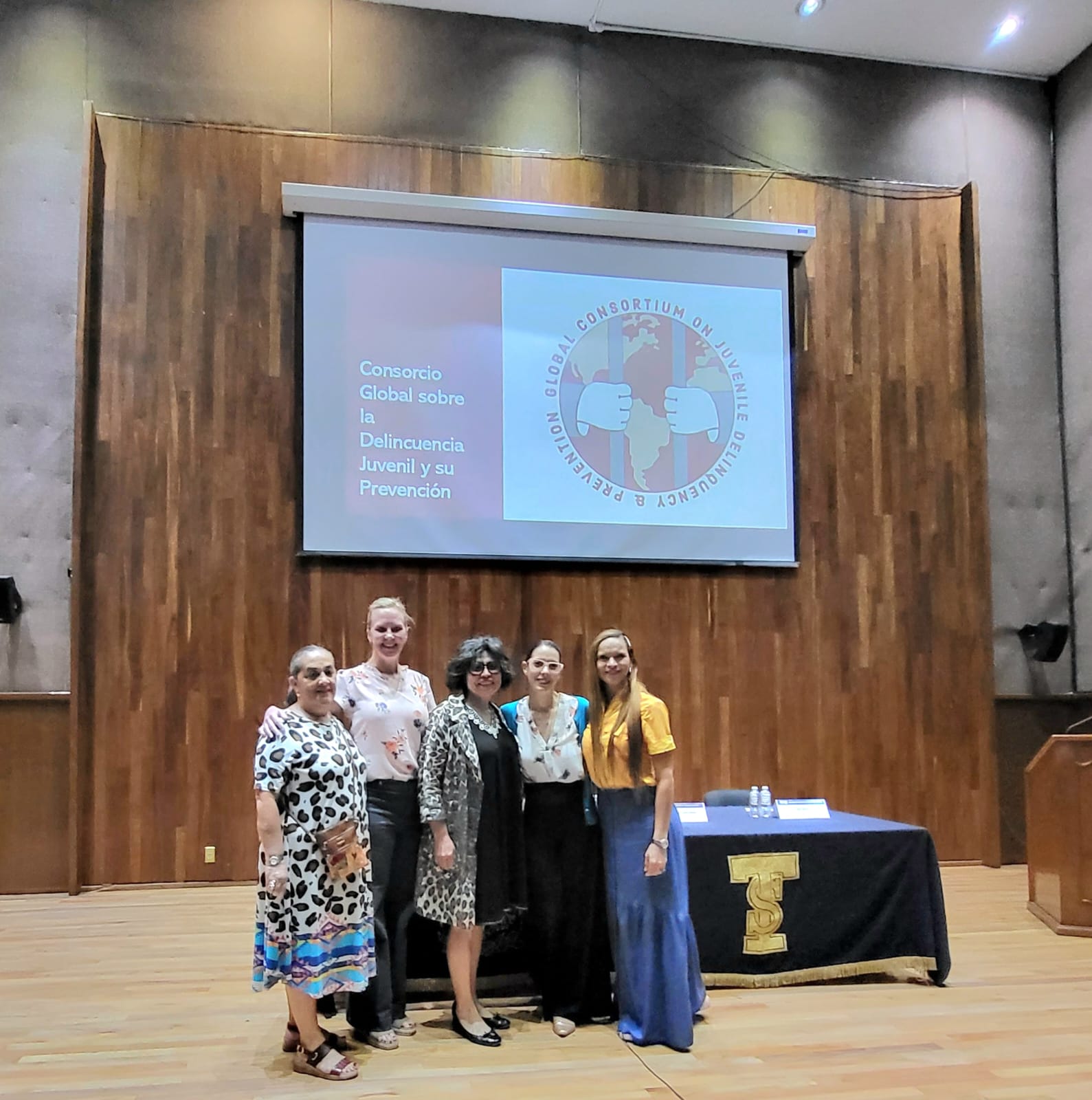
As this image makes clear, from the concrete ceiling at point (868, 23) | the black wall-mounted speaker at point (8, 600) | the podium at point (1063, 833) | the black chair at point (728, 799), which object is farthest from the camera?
the concrete ceiling at point (868, 23)

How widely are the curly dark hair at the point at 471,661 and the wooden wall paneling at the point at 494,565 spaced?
220 cm

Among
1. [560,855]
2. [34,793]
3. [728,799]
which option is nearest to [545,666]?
[560,855]

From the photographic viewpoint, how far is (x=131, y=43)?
6.35m

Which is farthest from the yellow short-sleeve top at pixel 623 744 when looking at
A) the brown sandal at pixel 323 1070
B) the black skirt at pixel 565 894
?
the brown sandal at pixel 323 1070

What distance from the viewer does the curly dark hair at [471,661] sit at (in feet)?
10.7

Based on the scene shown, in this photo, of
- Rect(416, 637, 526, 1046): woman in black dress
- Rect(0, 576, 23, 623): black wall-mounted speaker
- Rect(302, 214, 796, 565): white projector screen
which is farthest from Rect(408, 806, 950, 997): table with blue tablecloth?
Rect(0, 576, 23, 623): black wall-mounted speaker

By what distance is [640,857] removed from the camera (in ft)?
10.5

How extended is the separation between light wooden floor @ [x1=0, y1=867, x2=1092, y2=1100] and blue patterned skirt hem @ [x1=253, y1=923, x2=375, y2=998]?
0.26m

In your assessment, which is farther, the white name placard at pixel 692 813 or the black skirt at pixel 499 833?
the white name placard at pixel 692 813

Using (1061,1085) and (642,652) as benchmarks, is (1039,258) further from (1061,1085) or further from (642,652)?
(1061,1085)

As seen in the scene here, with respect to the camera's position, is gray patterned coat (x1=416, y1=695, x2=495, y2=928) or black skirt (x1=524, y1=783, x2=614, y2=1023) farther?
black skirt (x1=524, y1=783, x2=614, y2=1023)

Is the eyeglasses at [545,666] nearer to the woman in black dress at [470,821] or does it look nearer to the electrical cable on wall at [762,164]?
the woman in black dress at [470,821]

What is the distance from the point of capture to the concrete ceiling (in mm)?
6727

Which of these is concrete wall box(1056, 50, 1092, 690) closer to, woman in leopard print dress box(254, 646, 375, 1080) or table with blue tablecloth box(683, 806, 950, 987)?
table with blue tablecloth box(683, 806, 950, 987)
